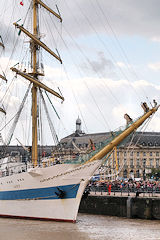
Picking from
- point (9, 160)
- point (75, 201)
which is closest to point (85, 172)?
point (75, 201)

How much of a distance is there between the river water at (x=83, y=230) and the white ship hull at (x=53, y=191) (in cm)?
77

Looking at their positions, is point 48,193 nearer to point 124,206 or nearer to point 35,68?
point 124,206

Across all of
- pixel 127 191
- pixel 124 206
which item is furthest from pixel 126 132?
pixel 127 191

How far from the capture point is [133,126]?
3086cm

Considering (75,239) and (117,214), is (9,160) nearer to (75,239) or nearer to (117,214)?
(117,214)

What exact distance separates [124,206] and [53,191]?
594 cm

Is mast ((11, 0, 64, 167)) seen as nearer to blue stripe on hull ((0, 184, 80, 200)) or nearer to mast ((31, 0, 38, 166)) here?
mast ((31, 0, 38, 166))

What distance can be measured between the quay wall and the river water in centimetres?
94

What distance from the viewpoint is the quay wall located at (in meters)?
31.4

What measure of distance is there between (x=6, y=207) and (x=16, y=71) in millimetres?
10425

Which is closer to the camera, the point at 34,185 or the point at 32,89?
the point at 34,185

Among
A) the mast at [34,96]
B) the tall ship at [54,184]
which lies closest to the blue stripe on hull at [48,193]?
the tall ship at [54,184]

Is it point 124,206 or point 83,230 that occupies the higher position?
point 124,206

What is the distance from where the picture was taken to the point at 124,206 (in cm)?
3291
